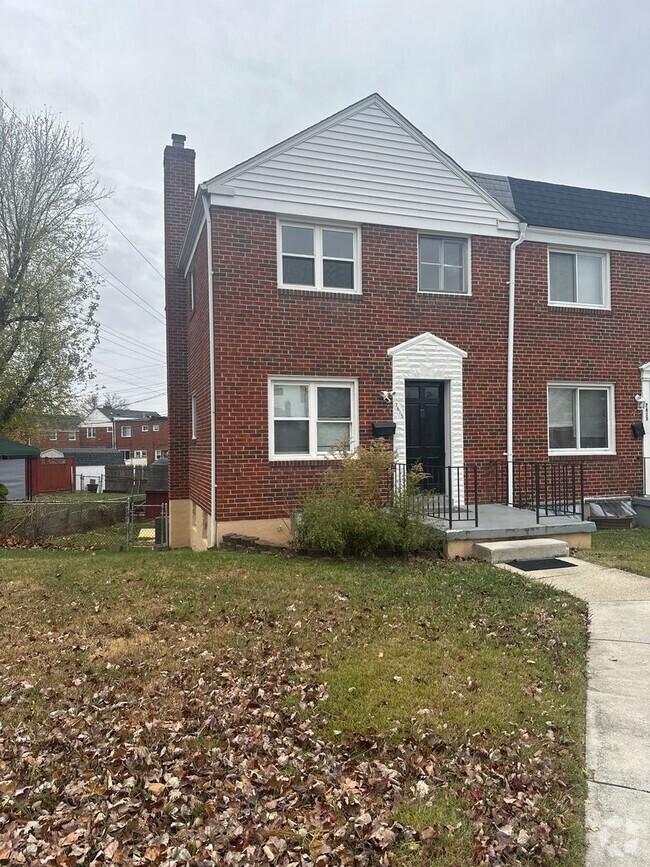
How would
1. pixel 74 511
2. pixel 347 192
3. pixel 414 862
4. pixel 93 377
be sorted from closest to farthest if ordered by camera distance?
pixel 414 862 → pixel 347 192 → pixel 74 511 → pixel 93 377

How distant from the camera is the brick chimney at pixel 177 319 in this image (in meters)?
12.8

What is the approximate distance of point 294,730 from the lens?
11.2 feet

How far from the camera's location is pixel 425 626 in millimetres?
5195

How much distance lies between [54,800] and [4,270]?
1827 centimetres

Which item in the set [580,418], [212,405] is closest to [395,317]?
[212,405]

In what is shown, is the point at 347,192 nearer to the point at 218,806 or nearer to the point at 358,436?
the point at 358,436

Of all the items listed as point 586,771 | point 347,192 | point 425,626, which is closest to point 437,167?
point 347,192

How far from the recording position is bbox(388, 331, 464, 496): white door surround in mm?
10359

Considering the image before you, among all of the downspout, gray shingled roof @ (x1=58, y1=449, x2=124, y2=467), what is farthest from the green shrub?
gray shingled roof @ (x1=58, y1=449, x2=124, y2=467)

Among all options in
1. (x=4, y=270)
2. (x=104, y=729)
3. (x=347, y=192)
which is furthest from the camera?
(x=4, y=270)

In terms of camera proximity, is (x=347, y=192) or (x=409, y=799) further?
(x=347, y=192)

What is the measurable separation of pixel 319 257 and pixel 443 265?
255 centimetres

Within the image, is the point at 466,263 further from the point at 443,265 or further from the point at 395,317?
the point at 395,317

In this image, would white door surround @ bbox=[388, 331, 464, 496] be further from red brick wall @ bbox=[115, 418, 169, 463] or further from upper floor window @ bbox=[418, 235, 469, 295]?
red brick wall @ bbox=[115, 418, 169, 463]
